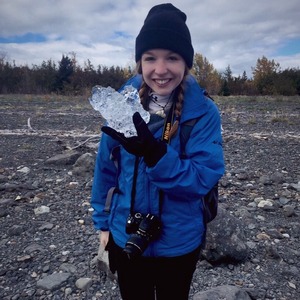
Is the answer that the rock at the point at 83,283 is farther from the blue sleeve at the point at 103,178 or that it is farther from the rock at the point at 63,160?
the rock at the point at 63,160

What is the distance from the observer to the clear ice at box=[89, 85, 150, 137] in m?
1.51

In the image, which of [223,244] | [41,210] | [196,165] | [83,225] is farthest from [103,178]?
[41,210]

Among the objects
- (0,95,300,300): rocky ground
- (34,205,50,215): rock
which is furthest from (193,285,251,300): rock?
(34,205,50,215): rock

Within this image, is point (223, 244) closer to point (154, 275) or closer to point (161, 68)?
point (154, 275)

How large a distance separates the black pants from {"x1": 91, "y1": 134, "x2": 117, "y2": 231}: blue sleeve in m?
0.19

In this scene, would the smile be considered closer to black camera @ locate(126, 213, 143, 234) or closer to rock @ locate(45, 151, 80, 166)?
black camera @ locate(126, 213, 143, 234)

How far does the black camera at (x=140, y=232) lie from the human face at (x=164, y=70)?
0.72m

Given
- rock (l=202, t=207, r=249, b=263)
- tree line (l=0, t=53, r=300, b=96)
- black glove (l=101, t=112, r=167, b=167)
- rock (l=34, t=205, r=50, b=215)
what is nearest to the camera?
black glove (l=101, t=112, r=167, b=167)

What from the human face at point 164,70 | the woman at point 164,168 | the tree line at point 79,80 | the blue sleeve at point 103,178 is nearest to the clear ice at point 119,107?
the woman at point 164,168

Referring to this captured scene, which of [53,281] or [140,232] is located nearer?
[140,232]

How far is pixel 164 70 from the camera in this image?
1.67 meters

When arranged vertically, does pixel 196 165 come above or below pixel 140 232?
above

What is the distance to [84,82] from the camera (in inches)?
1586

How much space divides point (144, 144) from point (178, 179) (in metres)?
0.25
